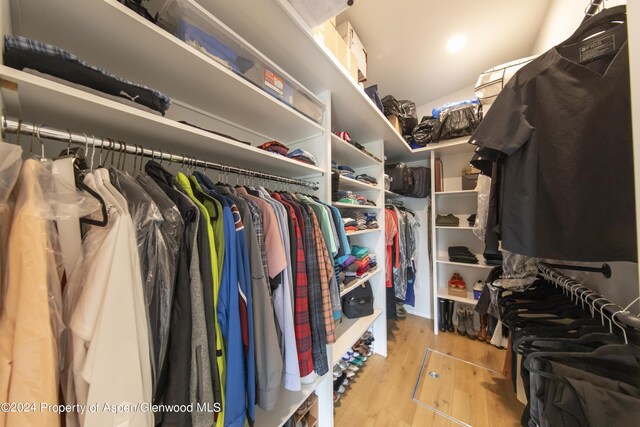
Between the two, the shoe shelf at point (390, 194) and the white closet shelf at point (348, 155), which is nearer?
the white closet shelf at point (348, 155)

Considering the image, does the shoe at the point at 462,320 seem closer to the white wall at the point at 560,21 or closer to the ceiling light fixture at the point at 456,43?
the white wall at the point at 560,21

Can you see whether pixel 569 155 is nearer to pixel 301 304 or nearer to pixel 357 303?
pixel 301 304

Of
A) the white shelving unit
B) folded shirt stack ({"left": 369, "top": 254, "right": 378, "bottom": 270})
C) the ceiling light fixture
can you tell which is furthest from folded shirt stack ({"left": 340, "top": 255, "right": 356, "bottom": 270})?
the ceiling light fixture

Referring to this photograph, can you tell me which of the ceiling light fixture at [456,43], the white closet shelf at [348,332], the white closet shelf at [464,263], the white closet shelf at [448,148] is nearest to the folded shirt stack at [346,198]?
the white closet shelf at [348,332]

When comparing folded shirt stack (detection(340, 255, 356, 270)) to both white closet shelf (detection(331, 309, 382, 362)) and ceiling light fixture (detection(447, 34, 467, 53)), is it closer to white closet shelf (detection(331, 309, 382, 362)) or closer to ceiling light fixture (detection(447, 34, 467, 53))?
white closet shelf (detection(331, 309, 382, 362))

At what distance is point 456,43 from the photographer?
1.68 m

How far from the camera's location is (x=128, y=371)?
1.34 feet

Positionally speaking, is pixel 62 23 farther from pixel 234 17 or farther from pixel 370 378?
pixel 370 378

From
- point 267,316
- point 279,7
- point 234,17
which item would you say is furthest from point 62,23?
point 267,316

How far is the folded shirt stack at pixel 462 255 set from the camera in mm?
2143

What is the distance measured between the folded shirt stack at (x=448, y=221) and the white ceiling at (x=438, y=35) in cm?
146

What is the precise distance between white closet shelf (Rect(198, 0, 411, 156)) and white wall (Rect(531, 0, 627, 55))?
104cm

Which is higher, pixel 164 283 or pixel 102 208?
pixel 102 208

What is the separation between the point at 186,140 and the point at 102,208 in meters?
0.40
